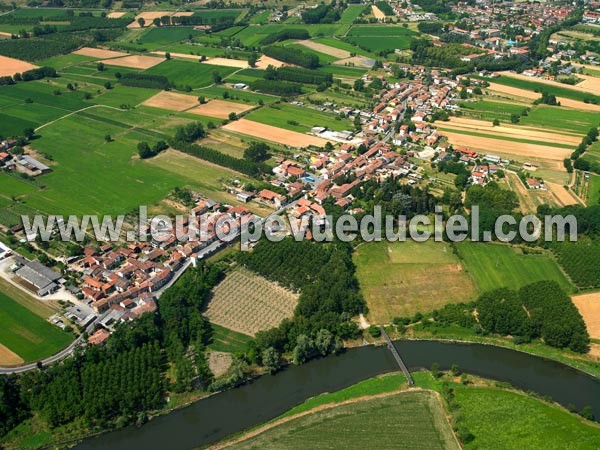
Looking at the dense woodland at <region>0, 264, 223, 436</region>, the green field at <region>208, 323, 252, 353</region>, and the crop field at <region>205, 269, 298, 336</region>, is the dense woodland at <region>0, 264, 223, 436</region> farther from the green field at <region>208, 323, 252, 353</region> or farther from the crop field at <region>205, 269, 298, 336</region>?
the crop field at <region>205, 269, 298, 336</region>

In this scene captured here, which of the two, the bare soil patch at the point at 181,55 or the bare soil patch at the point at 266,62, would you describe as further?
the bare soil patch at the point at 181,55

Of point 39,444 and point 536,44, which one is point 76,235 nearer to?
point 39,444

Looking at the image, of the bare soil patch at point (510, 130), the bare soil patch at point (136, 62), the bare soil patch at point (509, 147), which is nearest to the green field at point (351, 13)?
the bare soil patch at point (136, 62)

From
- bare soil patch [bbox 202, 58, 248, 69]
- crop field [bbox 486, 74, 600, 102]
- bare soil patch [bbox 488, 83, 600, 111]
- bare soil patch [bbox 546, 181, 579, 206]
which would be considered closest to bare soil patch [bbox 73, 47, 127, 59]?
bare soil patch [bbox 202, 58, 248, 69]

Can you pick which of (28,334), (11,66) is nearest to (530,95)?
(28,334)

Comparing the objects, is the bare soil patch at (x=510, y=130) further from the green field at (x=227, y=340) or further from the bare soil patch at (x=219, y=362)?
the bare soil patch at (x=219, y=362)

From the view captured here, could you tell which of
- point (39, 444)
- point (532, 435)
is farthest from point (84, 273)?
point (532, 435)

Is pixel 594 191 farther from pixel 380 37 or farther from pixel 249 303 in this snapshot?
pixel 380 37
